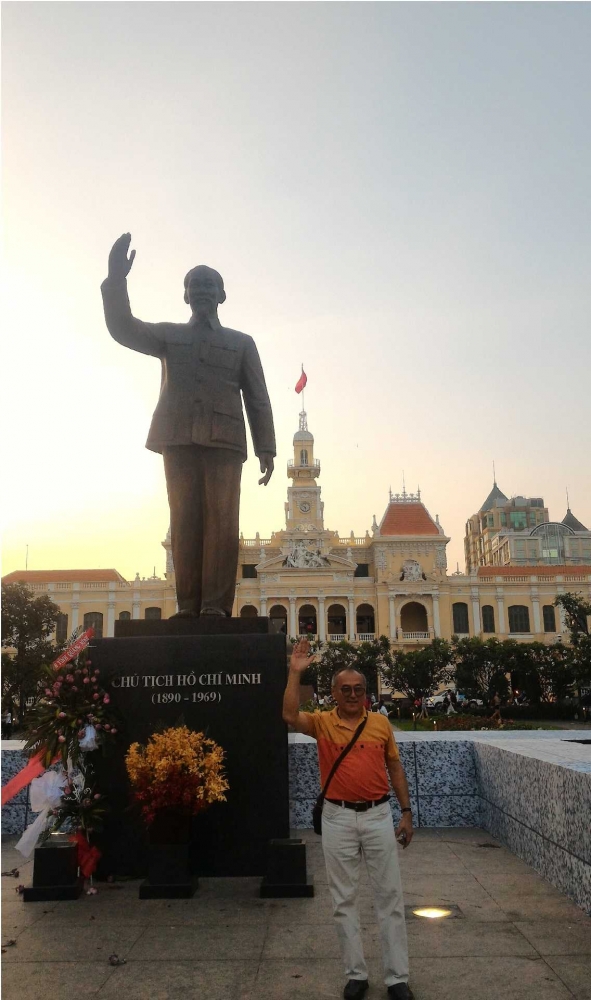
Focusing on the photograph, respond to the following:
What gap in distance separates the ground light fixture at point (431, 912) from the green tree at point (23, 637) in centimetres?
2543

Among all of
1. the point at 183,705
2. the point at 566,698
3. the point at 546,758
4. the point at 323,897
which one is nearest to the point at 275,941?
the point at 323,897

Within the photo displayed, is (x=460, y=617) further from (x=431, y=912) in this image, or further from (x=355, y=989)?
(x=355, y=989)

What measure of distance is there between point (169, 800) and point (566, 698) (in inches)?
1301

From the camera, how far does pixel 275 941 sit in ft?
12.4

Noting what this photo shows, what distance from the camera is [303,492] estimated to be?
203ft

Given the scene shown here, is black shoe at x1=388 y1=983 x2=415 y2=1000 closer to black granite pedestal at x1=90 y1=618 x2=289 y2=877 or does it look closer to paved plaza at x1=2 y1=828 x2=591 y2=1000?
paved plaza at x1=2 y1=828 x2=591 y2=1000

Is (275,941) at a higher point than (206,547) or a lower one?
lower

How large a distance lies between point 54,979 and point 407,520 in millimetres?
59611

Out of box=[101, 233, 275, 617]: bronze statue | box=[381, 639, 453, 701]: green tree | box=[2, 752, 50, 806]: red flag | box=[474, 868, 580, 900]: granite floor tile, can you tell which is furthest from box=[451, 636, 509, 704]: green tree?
box=[2, 752, 50, 806]: red flag

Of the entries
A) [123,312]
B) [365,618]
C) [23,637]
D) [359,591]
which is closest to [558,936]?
[123,312]

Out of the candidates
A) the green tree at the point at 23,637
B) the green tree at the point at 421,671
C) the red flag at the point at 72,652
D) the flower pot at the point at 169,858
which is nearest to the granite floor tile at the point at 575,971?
the flower pot at the point at 169,858

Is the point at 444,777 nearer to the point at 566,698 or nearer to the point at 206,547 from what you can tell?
the point at 206,547

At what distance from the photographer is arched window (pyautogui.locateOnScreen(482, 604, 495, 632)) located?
56312 mm

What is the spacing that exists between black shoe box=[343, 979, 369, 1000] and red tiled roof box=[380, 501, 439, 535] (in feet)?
189
